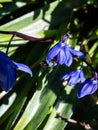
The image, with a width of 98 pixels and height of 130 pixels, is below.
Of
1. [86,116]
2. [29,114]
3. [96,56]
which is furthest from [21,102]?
[96,56]

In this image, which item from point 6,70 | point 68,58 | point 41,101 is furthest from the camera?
point 41,101

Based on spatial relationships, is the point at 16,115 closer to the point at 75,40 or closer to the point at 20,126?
the point at 20,126

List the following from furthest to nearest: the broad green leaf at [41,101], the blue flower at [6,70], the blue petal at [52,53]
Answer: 1. the broad green leaf at [41,101]
2. the blue petal at [52,53]
3. the blue flower at [6,70]

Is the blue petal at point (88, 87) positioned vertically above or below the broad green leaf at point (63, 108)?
above

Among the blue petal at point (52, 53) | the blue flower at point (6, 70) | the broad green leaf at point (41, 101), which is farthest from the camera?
the broad green leaf at point (41, 101)

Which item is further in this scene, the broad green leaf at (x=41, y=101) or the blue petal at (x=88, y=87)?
the broad green leaf at (x=41, y=101)

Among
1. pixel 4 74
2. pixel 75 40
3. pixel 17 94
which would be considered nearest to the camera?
pixel 4 74

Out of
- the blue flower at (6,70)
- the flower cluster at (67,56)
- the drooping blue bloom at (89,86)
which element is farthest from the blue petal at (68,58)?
the blue flower at (6,70)

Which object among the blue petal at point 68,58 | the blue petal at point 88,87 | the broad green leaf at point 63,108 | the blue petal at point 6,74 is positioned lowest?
the broad green leaf at point 63,108

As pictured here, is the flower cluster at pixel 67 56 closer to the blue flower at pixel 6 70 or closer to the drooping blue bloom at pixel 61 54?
the drooping blue bloom at pixel 61 54

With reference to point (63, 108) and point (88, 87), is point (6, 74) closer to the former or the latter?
point (88, 87)

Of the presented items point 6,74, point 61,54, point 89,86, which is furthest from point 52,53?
point 6,74
